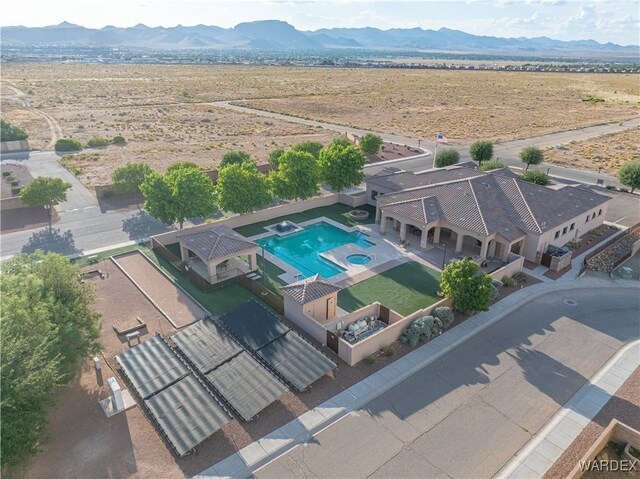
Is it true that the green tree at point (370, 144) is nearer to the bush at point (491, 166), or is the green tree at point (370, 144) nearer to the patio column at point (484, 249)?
the bush at point (491, 166)

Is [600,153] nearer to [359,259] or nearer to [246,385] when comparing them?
[359,259]

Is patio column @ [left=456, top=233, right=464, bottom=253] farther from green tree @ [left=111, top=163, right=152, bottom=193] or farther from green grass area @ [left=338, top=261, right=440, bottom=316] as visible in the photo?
green tree @ [left=111, top=163, right=152, bottom=193]

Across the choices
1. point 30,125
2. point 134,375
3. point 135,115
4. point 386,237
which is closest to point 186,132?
point 135,115

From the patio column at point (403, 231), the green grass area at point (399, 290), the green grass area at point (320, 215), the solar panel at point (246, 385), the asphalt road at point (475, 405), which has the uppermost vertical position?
the patio column at point (403, 231)

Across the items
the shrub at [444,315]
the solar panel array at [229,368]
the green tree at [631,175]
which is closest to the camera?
the solar panel array at [229,368]

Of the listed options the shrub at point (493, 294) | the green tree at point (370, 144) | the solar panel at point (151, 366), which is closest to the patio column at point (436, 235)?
the shrub at point (493, 294)

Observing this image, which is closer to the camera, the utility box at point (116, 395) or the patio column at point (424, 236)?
the utility box at point (116, 395)

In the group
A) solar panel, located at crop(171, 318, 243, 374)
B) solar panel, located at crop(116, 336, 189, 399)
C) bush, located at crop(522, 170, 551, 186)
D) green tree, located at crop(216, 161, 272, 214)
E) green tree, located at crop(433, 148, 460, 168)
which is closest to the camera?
solar panel, located at crop(116, 336, 189, 399)

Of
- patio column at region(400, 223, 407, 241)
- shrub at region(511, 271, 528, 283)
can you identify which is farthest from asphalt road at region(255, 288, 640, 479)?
patio column at region(400, 223, 407, 241)
